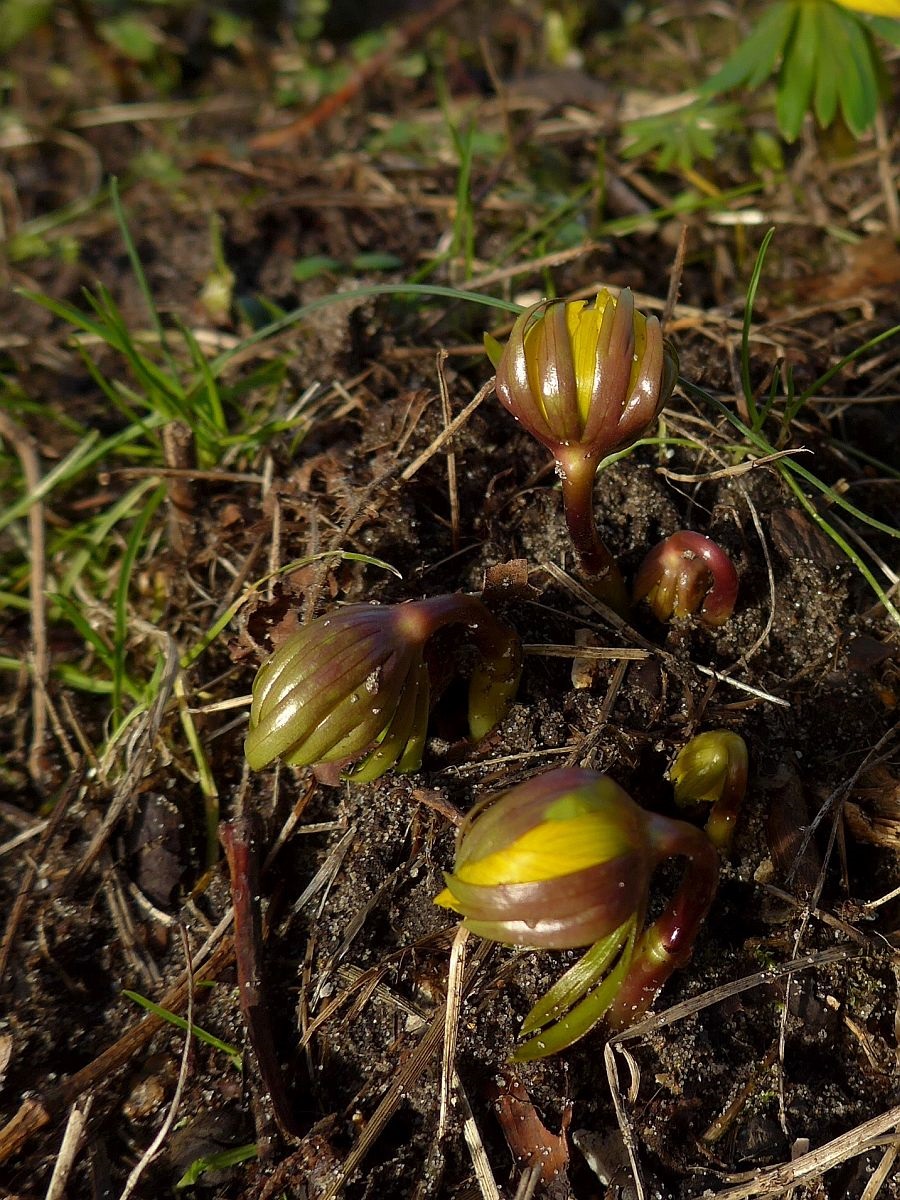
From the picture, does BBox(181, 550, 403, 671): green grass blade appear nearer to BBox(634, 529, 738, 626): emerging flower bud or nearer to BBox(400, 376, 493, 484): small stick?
BBox(400, 376, 493, 484): small stick

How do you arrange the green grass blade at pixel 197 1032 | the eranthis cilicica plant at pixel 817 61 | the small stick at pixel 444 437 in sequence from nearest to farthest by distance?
the green grass blade at pixel 197 1032
the small stick at pixel 444 437
the eranthis cilicica plant at pixel 817 61

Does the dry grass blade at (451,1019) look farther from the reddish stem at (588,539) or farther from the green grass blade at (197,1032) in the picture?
the reddish stem at (588,539)

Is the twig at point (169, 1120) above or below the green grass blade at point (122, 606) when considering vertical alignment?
below

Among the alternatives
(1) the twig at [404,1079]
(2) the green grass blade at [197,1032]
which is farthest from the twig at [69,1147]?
(1) the twig at [404,1079]

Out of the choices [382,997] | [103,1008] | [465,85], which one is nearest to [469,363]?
[382,997]

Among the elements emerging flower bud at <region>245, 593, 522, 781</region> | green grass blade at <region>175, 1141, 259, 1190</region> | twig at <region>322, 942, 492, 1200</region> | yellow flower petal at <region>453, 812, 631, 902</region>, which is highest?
emerging flower bud at <region>245, 593, 522, 781</region>

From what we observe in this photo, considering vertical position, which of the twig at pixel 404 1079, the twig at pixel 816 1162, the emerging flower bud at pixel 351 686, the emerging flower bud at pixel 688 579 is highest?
the emerging flower bud at pixel 351 686

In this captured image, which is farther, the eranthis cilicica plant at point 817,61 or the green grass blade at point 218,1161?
the eranthis cilicica plant at point 817,61

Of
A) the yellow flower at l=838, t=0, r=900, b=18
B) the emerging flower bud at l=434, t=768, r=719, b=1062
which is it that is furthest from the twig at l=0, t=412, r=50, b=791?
the yellow flower at l=838, t=0, r=900, b=18
